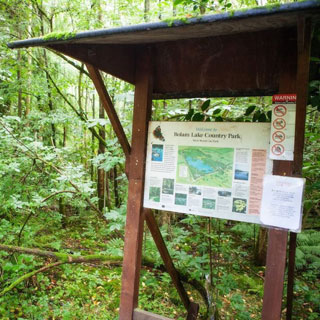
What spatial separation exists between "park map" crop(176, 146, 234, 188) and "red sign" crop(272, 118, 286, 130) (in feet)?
0.95

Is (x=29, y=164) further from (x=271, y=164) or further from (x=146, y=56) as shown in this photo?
(x=271, y=164)

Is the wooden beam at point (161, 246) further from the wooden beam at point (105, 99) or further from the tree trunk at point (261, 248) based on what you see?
the tree trunk at point (261, 248)

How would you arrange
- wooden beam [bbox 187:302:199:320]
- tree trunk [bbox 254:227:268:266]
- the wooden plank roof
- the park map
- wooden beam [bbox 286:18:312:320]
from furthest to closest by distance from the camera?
tree trunk [bbox 254:227:268:266], wooden beam [bbox 187:302:199:320], the park map, wooden beam [bbox 286:18:312:320], the wooden plank roof

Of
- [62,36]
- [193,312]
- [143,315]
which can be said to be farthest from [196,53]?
[193,312]

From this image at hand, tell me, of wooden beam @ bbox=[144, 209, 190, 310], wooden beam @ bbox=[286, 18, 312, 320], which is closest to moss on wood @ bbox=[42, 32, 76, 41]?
wooden beam @ bbox=[286, 18, 312, 320]

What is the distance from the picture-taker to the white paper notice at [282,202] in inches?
56.2

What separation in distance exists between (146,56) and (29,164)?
3155 mm

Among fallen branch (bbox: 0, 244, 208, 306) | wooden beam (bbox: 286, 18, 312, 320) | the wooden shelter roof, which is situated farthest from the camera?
fallen branch (bbox: 0, 244, 208, 306)

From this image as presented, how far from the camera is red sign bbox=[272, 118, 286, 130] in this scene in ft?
4.94

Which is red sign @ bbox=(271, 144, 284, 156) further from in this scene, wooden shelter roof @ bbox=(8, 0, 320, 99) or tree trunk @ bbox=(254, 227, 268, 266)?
tree trunk @ bbox=(254, 227, 268, 266)

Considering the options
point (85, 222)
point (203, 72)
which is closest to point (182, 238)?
point (203, 72)

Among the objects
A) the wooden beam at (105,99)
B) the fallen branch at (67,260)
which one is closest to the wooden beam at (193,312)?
the fallen branch at (67,260)

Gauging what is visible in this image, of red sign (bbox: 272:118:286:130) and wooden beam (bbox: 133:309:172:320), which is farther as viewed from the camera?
wooden beam (bbox: 133:309:172:320)

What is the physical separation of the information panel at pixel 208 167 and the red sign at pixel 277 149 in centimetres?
4
